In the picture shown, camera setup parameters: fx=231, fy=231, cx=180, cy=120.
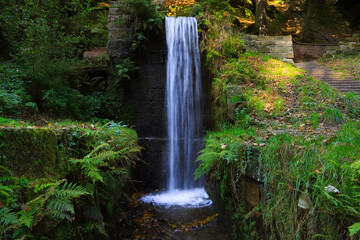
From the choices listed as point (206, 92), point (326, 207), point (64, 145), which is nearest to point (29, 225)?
point (64, 145)

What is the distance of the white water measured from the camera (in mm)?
6996

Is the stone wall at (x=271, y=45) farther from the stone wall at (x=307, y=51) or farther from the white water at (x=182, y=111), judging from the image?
the white water at (x=182, y=111)

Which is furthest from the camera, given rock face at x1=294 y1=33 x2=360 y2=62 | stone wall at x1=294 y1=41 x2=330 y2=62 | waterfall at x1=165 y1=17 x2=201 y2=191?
stone wall at x1=294 y1=41 x2=330 y2=62

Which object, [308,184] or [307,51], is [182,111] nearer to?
[308,184]

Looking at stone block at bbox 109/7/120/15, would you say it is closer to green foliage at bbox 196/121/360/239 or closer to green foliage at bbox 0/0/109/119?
green foliage at bbox 0/0/109/119

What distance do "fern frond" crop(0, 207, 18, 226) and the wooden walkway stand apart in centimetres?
923

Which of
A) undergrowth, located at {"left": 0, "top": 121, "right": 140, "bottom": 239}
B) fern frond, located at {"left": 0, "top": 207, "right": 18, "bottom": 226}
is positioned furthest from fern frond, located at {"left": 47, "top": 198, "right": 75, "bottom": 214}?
fern frond, located at {"left": 0, "top": 207, "right": 18, "bottom": 226}

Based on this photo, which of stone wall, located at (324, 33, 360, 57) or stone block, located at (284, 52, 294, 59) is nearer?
stone block, located at (284, 52, 294, 59)

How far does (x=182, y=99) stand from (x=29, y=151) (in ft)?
19.7

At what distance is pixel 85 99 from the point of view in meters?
7.18

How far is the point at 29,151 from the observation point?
2.48m

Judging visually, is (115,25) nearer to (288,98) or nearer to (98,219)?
(288,98)

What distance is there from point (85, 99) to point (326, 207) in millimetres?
6819

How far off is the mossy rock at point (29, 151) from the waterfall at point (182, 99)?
4.97m
